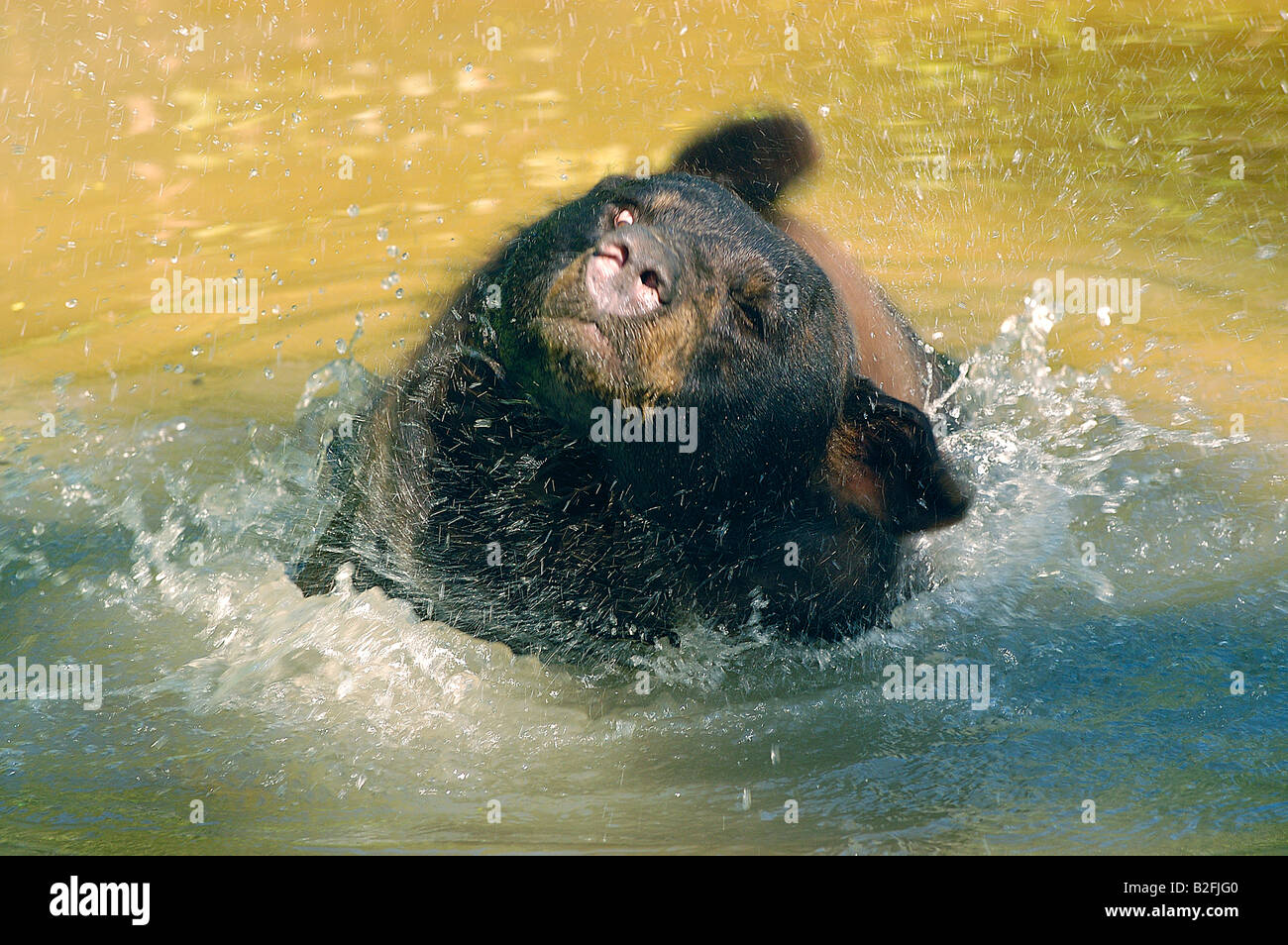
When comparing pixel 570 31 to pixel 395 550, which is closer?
pixel 395 550

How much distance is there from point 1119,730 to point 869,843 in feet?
3.56

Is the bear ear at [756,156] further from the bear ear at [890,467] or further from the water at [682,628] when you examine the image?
the bear ear at [890,467]

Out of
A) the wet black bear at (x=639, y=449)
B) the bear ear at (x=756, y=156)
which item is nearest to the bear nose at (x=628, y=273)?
the wet black bear at (x=639, y=449)

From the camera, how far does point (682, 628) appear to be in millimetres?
4023

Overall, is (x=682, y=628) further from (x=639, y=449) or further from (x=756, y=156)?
(x=756, y=156)

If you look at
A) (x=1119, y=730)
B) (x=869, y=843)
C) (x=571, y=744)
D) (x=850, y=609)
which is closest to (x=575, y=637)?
(x=571, y=744)

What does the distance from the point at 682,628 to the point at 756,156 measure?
2029 millimetres

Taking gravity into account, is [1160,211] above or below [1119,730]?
above

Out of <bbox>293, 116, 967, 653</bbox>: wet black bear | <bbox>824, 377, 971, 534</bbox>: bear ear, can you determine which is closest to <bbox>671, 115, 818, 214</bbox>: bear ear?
<bbox>293, 116, 967, 653</bbox>: wet black bear

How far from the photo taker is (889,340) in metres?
4.80

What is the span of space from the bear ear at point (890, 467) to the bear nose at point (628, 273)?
860mm

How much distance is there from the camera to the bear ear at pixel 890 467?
3455 millimetres

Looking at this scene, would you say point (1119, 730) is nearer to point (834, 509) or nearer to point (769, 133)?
point (834, 509)

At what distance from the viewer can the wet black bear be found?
3.18 meters
